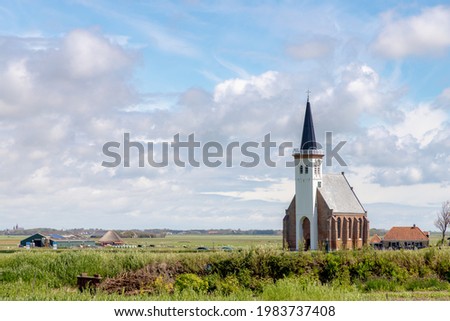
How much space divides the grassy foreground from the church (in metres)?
42.4

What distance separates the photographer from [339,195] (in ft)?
241

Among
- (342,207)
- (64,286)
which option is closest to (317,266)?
(64,286)

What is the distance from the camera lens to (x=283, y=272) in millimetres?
23969

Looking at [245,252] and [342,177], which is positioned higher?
[342,177]

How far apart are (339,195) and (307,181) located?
5.15 m

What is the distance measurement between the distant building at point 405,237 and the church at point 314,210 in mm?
7839

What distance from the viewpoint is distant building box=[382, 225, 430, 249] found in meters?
78.9

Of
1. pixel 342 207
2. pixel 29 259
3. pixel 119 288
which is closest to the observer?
pixel 119 288

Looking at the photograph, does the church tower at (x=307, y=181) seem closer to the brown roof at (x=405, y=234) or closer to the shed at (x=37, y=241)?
the brown roof at (x=405, y=234)

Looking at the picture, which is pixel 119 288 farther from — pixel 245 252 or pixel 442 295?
pixel 442 295

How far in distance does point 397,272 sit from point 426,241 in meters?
57.7

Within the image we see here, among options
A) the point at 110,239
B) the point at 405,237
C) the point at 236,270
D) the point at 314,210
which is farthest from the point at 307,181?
the point at 236,270

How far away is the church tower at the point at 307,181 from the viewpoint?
6994 centimetres
